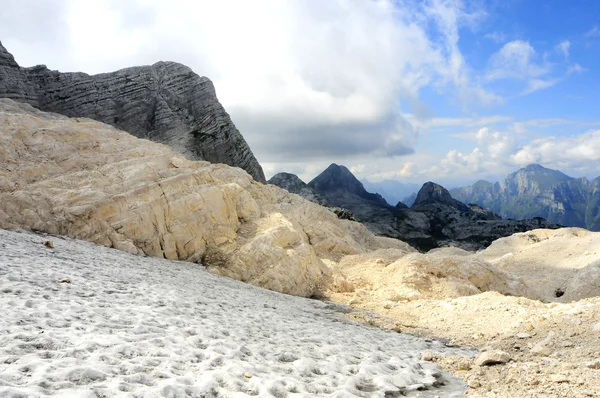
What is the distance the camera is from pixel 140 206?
21688 mm

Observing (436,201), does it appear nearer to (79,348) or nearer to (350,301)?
(350,301)

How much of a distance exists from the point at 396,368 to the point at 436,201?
582 ft

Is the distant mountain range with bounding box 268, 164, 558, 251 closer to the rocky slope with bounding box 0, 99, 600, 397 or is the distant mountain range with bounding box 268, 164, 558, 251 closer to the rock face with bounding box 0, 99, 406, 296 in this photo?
the rocky slope with bounding box 0, 99, 600, 397

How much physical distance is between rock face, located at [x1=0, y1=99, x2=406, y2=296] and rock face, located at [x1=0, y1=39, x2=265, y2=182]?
2224 centimetres

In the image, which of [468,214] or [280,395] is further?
[468,214]

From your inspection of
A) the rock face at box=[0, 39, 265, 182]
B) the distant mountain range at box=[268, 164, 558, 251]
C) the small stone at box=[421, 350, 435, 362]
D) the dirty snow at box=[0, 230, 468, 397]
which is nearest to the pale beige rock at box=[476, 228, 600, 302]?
the small stone at box=[421, 350, 435, 362]

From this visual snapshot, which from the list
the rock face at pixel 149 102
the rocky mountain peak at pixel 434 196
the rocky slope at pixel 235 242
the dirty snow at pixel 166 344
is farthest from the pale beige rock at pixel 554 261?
the rocky mountain peak at pixel 434 196

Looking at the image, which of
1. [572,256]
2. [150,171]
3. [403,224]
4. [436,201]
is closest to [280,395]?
[150,171]

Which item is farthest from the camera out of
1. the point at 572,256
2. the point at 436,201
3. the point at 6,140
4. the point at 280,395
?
the point at 436,201

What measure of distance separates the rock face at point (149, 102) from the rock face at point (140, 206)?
73.0 ft

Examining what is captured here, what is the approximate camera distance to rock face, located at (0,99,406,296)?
20125 millimetres

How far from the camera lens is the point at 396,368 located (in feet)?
30.9

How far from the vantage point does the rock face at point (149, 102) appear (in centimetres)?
4488

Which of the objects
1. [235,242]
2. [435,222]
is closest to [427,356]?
[235,242]
